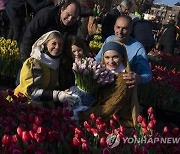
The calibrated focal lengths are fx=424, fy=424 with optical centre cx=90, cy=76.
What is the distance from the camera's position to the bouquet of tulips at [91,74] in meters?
3.80

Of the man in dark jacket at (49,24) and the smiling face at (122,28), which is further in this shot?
the man in dark jacket at (49,24)

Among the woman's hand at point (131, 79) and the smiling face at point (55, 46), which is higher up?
the smiling face at point (55, 46)

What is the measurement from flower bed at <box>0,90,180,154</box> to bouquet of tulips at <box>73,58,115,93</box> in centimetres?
87

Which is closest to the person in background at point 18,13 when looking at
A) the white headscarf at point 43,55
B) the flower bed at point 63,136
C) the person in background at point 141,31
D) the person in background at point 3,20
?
the person in background at point 3,20

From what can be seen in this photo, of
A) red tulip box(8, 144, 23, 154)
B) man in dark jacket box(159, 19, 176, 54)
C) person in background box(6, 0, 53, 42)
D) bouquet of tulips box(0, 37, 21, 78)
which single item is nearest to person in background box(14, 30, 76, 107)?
red tulip box(8, 144, 23, 154)

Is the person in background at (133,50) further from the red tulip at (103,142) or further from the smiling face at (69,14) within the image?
the red tulip at (103,142)

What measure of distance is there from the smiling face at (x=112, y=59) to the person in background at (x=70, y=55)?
33 cm

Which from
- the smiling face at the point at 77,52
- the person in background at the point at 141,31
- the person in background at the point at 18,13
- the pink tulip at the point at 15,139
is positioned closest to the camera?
the pink tulip at the point at 15,139

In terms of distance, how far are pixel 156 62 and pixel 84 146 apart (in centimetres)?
702

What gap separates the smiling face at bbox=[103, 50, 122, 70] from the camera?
392 cm

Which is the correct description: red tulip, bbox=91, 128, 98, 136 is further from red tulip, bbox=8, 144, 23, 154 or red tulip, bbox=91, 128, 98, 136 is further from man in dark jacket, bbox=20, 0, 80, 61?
man in dark jacket, bbox=20, 0, 80, 61

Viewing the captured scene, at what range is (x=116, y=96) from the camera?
393 cm

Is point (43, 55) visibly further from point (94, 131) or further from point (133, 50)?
point (94, 131)

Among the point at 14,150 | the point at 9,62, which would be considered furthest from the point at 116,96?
the point at 9,62
